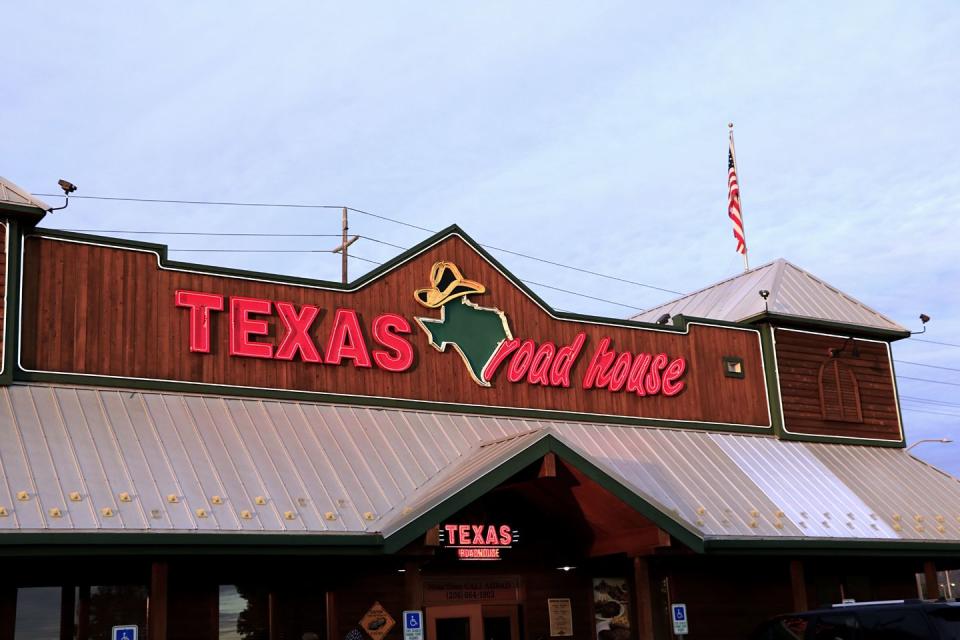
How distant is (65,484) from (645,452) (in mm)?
11345

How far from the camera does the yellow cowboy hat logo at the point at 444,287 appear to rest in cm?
2173

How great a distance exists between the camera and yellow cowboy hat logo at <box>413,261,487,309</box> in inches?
856

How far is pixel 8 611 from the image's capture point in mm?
16484

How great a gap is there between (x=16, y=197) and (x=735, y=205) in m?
18.6

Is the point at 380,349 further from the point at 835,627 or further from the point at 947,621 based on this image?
the point at 947,621

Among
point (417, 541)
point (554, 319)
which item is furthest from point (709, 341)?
point (417, 541)

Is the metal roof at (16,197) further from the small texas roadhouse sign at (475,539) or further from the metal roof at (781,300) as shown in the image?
the metal roof at (781,300)

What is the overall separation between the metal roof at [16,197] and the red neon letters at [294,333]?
2626mm

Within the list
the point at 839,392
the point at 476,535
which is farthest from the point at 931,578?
the point at 476,535

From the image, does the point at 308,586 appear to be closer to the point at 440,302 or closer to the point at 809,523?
the point at 440,302

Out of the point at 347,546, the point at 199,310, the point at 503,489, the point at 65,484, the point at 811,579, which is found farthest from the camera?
the point at 811,579

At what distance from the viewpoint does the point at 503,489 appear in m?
20.8

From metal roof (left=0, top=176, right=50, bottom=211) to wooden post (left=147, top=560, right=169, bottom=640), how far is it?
19.6 ft

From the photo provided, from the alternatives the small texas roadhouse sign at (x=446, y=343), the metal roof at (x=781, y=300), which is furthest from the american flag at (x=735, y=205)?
the small texas roadhouse sign at (x=446, y=343)
